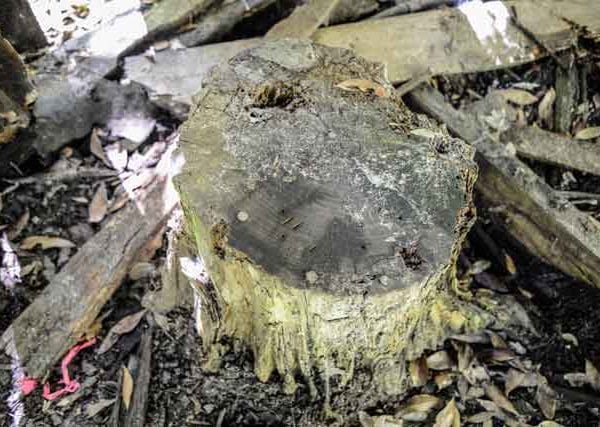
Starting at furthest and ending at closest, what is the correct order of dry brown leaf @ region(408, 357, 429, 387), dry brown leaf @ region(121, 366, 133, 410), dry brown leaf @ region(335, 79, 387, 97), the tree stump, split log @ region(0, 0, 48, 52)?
split log @ region(0, 0, 48, 52)
dry brown leaf @ region(408, 357, 429, 387)
dry brown leaf @ region(121, 366, 133, 410)
dry brown leaf @ region(335, 79, 387, 97)
the tree stump

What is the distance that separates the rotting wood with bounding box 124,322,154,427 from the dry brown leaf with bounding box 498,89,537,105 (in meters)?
2.37

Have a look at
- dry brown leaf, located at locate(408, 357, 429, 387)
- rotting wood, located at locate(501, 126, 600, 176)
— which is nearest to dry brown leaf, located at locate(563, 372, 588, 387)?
dry brown leaf, located at locate(408, 357, 429, 387)

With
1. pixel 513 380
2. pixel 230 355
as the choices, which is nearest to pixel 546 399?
pixel 513 380

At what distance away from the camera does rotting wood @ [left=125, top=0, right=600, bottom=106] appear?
332cm

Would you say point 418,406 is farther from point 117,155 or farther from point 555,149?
point 117,155

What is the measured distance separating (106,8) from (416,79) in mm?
1979

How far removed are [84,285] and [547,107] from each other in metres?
2.72

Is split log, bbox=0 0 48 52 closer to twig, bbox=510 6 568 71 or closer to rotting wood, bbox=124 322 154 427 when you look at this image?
rotting wood, bbox=124 322 154 427

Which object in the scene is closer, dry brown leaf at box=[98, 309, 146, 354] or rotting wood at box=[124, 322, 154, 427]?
rotting wood at box=[124, 322, 154, 427]

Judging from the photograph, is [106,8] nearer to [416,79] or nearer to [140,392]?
[416,79]

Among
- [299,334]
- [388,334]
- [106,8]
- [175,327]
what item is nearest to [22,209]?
[175,327]

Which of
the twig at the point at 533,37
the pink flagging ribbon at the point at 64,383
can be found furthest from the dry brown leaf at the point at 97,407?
the twig at the point at 533,37

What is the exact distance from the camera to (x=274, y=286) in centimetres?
195

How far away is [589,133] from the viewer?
333 centimetres
